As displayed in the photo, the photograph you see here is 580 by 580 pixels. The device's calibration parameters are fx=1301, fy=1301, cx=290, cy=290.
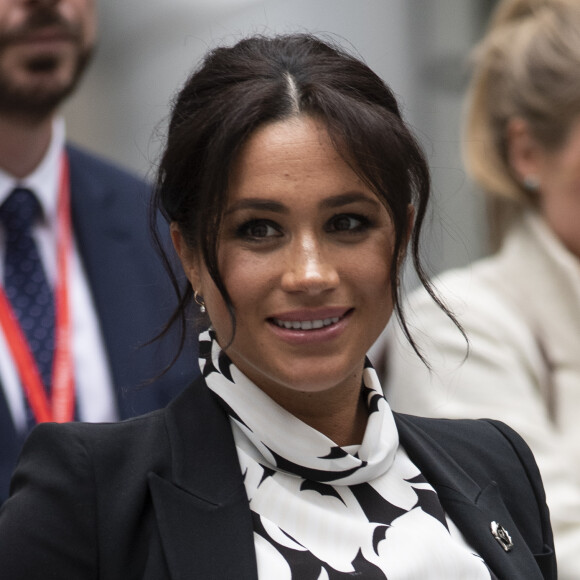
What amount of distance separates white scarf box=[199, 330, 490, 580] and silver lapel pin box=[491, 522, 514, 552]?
0.08 m

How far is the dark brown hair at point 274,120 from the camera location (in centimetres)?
214

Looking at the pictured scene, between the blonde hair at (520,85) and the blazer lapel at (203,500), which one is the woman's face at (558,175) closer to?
the blonde hair at (520,85)

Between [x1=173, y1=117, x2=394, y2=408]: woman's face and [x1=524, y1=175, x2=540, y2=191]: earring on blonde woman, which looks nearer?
[x1=173, y1=117, x2=394, y2=408]: woman's face

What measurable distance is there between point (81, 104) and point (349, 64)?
3604 millimetres

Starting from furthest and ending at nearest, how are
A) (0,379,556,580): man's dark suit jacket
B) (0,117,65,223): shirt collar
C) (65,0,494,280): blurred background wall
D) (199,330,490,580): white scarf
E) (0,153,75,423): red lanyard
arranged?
(65,0,494,280): blurred background wall
(0,117,65,223): shirt collar
(0,153,75,423): red lanyard
(199,330,490,580): white scarf
(0,379,556,580): man's dark suit jacket

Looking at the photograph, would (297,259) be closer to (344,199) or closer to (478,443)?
(344,199)

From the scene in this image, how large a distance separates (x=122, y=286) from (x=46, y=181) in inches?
13.9

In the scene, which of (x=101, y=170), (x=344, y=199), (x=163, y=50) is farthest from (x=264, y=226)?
(x=163, y=50)

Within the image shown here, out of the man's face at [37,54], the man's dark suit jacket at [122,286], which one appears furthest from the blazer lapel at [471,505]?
the man's face at [37,54]

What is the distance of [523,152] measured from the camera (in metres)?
3.55

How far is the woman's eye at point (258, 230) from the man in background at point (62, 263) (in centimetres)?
85

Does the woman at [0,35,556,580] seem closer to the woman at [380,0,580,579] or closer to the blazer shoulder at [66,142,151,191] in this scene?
the woman at [380,0,580,579]

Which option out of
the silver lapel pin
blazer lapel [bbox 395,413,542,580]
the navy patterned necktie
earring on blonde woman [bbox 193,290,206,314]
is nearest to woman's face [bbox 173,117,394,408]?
earring on blonde woman [bbox 193,290,206,314]

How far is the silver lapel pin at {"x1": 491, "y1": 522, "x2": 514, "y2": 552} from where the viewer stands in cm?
233
